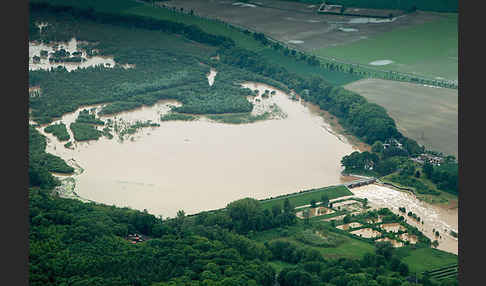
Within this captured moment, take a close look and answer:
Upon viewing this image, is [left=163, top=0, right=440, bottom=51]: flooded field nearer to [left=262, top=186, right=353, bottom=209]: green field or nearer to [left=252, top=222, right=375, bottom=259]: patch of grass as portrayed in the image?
[left=262, top=186, right=353, bottom=209]: green field

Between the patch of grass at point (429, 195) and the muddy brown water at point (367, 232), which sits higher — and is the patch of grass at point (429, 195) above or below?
above

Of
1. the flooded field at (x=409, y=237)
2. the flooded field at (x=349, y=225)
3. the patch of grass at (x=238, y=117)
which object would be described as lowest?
the flooded field at (x=409, y=237)

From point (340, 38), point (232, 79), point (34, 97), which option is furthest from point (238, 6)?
point (34, 97)

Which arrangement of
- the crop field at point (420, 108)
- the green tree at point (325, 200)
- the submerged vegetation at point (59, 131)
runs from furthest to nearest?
A: the crop field at point (420, 108) < the submerged vegetation at point (59, 131) < the green tree at point (325, 200)

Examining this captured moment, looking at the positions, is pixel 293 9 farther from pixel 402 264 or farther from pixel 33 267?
pixel 33 267

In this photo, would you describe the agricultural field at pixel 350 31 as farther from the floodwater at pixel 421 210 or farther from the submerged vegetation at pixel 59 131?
the submerged vegetation at pixel 59 131

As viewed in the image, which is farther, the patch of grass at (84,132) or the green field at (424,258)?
the patch of grass at (84,132)

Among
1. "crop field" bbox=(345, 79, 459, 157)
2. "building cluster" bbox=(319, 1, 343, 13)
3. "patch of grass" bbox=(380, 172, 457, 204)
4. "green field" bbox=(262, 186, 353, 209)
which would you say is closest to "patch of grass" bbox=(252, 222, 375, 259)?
"green field" bbox=(262, 186, 353, 209)

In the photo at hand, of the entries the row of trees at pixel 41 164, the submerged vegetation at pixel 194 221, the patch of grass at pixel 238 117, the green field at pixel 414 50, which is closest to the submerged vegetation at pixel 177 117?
the submerged vegetation at pixel 194 221
